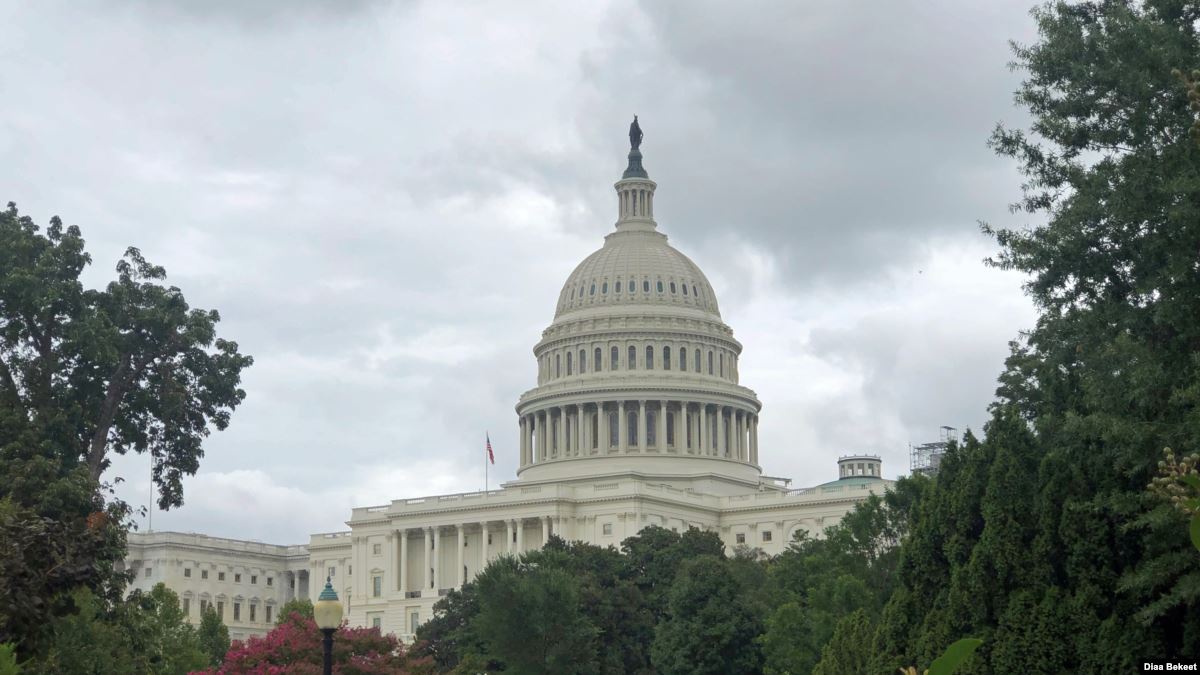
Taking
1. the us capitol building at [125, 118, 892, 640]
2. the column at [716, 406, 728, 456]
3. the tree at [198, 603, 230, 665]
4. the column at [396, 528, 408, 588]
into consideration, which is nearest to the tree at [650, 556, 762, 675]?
the tree at [198, 603, 230, 665]

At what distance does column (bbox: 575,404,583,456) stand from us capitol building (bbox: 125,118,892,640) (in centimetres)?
15

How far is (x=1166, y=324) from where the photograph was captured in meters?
47.8

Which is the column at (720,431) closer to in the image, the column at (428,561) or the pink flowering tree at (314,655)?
the column at (428,561)

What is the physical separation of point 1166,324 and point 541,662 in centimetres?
5192

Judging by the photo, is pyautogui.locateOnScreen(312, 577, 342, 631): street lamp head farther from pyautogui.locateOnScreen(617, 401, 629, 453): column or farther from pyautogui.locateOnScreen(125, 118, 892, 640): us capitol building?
pyautogui.locateOnScreen(617, 401, 629, 453): column

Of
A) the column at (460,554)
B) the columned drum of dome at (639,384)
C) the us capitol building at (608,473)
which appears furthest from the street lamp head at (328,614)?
the columned drum of dome at (639,384)

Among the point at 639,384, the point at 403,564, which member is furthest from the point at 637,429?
the point at 403,564

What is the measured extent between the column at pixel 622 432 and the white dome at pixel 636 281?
1171 centimetres

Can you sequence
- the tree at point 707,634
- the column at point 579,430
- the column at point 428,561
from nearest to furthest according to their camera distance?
the tree at point 707,634, the column at point 428,561, the column at point 579,430

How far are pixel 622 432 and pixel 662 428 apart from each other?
3.86 meters

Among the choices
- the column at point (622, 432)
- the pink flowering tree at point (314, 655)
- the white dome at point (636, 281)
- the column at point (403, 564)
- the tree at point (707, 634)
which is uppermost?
the white dome at point (636, 281)

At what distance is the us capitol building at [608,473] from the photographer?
6806 inches

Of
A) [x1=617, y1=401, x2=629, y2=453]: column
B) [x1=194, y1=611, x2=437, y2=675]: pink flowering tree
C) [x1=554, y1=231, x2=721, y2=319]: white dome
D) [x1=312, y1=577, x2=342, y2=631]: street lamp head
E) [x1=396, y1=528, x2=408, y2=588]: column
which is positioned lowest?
[x1=312, y1=577, x2=342, y2=631]: street lamp head

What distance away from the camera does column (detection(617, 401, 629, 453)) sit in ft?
610
